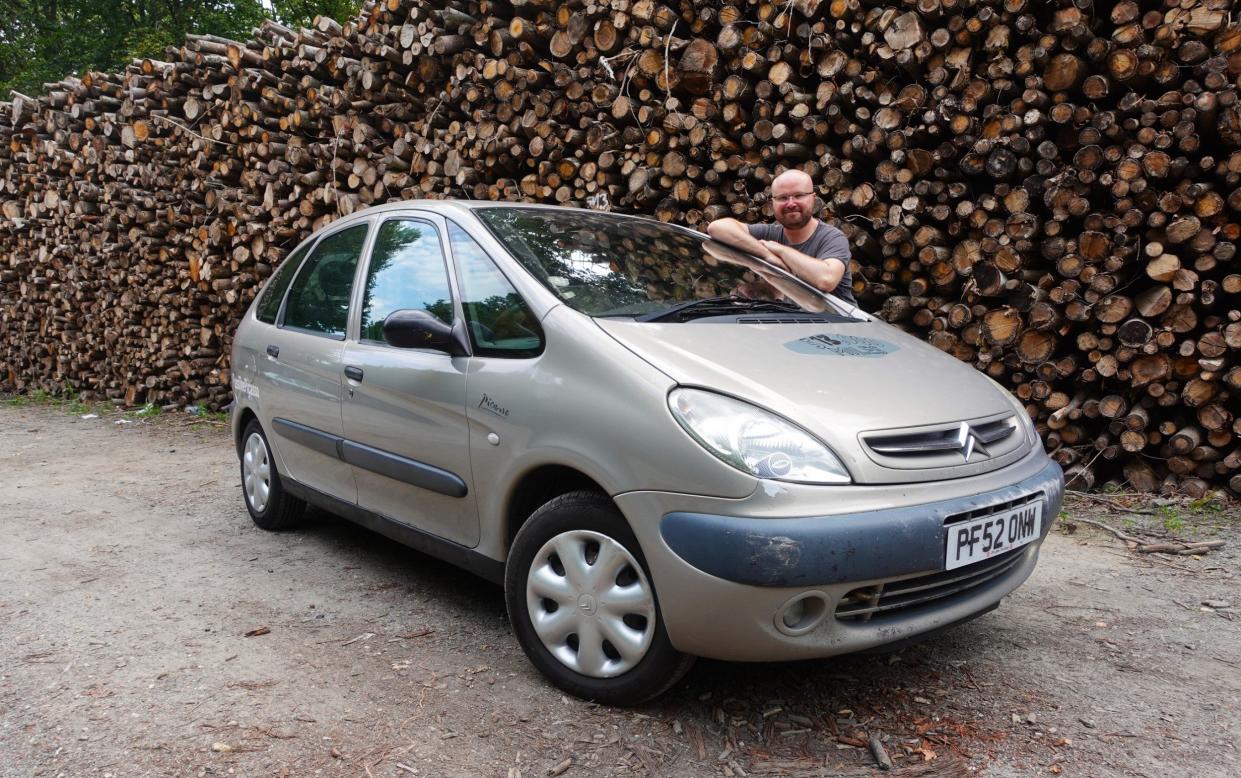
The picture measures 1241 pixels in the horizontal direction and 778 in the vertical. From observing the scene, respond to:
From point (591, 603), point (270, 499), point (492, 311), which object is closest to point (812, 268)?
point (492, 311)

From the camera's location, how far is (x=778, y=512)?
2.11 metres

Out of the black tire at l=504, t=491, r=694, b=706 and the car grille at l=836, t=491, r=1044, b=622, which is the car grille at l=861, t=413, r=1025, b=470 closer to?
the car grille at l=836, t=491, r=1044, b=622

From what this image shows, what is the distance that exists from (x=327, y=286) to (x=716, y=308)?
1.83 metres

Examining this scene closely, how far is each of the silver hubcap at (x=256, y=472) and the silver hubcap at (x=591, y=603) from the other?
2.27 meters

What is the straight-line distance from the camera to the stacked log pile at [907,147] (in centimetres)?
417

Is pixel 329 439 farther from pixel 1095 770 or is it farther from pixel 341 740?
pixel 1095 770

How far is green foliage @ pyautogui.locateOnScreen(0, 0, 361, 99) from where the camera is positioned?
22.3 m

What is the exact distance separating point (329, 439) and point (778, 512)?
2131mm

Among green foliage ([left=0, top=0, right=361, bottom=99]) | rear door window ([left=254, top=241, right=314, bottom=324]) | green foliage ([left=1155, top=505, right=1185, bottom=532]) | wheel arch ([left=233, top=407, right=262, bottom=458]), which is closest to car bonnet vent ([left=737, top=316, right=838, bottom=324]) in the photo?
green foliage ([left=1155, top=505, right=1185, bottom=532])

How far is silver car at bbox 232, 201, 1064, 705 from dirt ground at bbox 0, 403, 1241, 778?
0.83 feet

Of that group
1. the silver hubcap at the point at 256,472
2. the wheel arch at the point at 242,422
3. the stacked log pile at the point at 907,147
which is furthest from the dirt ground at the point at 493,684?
the stacked log pile at the point at 907,147

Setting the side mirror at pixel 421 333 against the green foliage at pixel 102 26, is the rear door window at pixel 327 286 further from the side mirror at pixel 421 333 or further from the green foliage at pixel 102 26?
the green foliage at pixel 102 26

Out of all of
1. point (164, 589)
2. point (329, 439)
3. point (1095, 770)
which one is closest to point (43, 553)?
point (164, 589)

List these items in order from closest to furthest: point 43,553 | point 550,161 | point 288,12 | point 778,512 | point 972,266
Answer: point 778,512 < point 43,553 < point 972,266 < point 550,161 < point 288,12
